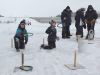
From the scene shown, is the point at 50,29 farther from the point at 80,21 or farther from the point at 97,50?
the point at 80,21

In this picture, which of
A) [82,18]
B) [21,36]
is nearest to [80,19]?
[82,18]

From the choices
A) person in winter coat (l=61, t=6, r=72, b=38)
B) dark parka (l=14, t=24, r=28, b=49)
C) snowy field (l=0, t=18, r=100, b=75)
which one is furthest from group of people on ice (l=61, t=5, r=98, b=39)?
dark parka (l=14, t=24, r=28, b=49)

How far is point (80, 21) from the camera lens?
20156mm

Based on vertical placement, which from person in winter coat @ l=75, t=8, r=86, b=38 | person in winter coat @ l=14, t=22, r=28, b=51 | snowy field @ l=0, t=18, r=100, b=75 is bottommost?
snowy field @ l=0, t=18, r=100, b=75

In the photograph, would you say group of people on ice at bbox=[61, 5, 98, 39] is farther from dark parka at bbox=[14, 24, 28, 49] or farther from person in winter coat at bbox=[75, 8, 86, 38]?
dark parka at bbox=[14, 24, 28, 49]

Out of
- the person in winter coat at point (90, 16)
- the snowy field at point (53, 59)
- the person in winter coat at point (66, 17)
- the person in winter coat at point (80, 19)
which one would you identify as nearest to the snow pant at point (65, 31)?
the person in winter coat at point (66, 17)

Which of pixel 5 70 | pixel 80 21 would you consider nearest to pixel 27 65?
pixel 5 70

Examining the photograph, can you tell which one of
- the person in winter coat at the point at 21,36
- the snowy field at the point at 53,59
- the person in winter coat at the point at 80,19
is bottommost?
the snowy field at the point at 53,59

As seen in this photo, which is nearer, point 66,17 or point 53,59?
point 53,59

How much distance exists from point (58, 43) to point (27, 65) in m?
6.23

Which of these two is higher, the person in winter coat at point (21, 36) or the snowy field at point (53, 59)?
the person in winter coat at point (21, 36)

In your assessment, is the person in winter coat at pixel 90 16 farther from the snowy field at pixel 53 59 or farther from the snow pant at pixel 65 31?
the snowy field at pixel 53 59

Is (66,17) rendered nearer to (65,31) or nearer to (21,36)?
(65,31)

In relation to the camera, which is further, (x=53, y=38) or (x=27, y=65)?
(x=53, y=38)
